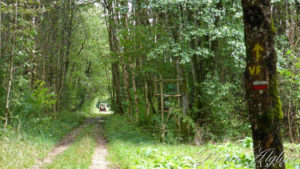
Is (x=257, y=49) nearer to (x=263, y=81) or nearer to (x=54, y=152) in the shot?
(x=263, y=81)

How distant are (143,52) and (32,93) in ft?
17.9

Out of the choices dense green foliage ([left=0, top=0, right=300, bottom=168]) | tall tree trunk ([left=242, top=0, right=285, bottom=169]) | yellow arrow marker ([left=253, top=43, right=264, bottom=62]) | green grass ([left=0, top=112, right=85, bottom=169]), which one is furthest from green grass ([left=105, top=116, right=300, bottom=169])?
green grass ([left=0, top=112, right=85, bottom=169])

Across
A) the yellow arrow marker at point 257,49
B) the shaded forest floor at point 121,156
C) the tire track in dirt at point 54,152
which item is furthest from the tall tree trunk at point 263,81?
the tire track in dirt at point 54,152

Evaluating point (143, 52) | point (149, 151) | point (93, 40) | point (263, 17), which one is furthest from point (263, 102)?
point (93, 40)

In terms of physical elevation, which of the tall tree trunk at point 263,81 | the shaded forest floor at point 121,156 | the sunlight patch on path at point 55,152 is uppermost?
the tall tree trunk at point 263,81

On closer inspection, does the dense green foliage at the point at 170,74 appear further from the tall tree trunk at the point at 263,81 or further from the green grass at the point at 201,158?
the tall tree trunk at the point at 263,81

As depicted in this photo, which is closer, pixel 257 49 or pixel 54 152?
pixel 257 49

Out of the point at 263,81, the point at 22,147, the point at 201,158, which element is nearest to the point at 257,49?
the point at 263,81

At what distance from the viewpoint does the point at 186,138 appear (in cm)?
1251

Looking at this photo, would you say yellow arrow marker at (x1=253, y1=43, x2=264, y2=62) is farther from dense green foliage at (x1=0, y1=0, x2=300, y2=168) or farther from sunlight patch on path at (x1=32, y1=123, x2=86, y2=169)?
sunlight patch on path at (x1=32, y1=123, x2=86, y2=169)

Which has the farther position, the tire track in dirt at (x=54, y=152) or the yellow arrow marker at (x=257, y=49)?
the tire track in dirt at (x=54, y=152)

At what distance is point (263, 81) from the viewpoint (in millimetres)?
3309

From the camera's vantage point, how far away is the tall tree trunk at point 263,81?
3.31 meters

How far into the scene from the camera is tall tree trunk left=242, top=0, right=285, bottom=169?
3.31 m
